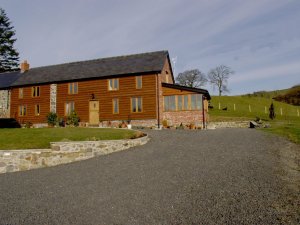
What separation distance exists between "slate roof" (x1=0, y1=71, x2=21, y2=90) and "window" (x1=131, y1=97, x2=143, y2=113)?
17957 mm

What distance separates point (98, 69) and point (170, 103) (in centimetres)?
994

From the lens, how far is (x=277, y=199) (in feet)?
20.0

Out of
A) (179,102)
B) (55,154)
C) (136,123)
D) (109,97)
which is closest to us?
(55,154)

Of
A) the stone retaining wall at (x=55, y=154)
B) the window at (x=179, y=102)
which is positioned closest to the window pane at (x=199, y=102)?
the window at (x=179, y=102)

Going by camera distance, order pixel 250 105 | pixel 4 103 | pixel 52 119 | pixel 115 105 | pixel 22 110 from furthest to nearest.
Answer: pixel 250 105 → pixel 4 103 → pixel 22 110 → pixel 52 119 → pixel 115 105

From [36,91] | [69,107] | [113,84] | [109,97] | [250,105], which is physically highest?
[113,84]

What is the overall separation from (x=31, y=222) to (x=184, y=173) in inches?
205

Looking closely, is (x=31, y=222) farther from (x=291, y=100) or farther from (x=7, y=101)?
(x=291, y=100)

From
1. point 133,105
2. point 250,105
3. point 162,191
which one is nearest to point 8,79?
point 133,105

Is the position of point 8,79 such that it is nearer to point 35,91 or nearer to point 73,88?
point 35,91

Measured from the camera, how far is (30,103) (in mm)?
30719

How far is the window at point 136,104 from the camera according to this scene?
86.1 feet

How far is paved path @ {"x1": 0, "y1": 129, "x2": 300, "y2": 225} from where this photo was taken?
5520 millimetres

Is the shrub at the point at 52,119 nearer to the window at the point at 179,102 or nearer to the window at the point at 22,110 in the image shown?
the window at the point at 22,110
